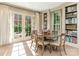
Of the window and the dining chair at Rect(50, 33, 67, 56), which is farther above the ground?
the window

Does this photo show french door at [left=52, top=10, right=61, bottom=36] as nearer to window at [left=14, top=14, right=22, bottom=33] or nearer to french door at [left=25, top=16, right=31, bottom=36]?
french door at [left=25, top=16, right=31, bottom=36]

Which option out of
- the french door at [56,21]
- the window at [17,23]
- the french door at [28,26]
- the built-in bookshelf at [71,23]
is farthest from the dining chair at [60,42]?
the window at [17,23]

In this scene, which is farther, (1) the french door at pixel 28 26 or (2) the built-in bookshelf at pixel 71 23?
(1) the french door at pixel 28 26

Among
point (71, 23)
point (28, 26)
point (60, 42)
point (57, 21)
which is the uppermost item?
point (57, 21)

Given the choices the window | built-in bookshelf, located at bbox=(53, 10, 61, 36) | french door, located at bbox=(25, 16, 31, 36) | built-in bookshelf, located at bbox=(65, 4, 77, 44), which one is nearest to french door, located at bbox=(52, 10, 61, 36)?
built-in bookshelf, located at bbox=(53, 10, 61, 36)

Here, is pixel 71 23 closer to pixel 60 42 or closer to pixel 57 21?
pixel 57 21

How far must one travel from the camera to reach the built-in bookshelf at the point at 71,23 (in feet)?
15.5

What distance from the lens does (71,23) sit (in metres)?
4.96

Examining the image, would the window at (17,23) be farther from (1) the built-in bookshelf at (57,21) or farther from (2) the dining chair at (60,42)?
(2) the dining chair at (60,42)

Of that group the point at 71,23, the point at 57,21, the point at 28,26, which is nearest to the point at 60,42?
the point at 71,23

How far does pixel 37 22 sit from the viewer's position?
4.90m

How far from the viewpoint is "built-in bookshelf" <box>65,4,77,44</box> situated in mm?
4734

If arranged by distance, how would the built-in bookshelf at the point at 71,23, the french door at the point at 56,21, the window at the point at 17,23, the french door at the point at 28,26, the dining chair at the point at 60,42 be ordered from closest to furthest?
1. the dining chair at the point at 60,42
2. the built-in bookshelf at the point at 71,23
3. the french door at the point at 56,21
4. the french door at the point at 28,26
5. the window at the point at 17,23

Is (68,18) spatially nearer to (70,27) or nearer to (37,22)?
(70,27)
